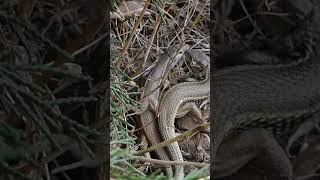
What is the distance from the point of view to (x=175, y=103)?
4.26ft

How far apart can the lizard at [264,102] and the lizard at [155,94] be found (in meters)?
0.29

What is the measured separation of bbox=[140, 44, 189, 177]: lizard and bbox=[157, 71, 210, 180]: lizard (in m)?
0.02

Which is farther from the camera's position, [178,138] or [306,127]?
[178,138]

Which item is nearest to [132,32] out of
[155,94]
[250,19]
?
[155,94]

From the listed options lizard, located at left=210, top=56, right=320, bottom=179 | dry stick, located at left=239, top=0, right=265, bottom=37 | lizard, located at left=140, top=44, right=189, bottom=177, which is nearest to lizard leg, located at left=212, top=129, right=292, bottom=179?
lizard, located at left=210, top=56, right=320, bottom=179

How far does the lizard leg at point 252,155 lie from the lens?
0.93m

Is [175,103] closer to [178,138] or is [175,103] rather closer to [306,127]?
[178,138]

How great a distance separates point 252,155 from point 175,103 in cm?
39

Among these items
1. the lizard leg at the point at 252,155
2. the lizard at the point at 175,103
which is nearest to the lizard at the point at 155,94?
the lizard at the point at 175,103

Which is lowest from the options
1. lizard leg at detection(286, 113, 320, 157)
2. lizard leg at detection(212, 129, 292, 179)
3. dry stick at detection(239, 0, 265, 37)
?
lizard leg at detection(212, 129, 292, 179)

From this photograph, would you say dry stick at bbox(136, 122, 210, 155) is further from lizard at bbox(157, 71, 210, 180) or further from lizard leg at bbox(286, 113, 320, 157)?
lizard leg at bbox(286, 113, 320, 157)

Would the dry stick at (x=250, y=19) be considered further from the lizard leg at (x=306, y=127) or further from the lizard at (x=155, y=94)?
the lizard at (x=155, y=94)

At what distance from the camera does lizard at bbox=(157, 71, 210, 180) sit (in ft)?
3.99

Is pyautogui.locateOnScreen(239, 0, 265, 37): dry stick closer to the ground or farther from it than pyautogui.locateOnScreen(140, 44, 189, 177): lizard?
farther from it
